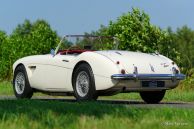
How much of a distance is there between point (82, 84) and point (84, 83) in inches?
2.3

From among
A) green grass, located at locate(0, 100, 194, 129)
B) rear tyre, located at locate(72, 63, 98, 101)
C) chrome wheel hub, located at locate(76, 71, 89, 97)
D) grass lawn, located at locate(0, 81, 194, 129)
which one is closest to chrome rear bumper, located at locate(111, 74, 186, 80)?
rear tyre, located at locate(72, 63, 98, 101)

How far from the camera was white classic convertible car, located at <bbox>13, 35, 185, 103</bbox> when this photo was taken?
10547 mm

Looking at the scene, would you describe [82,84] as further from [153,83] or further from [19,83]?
[19,83]

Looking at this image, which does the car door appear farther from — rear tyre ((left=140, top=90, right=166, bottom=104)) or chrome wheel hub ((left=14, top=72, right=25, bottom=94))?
rear tyre ((left=140, top=90, right=166, bottom=104))

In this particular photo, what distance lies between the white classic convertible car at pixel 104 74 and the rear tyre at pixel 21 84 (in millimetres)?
336

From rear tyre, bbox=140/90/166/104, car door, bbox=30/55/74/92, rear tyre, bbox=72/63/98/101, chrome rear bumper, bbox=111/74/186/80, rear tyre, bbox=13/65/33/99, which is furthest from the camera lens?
rear tyre, bbox=13/65/33/99

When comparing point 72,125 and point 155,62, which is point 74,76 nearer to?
point 155,62

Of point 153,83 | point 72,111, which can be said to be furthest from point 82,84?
point 72,111

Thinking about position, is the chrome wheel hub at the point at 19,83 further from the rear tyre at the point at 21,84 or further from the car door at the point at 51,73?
the car door at the point at 51,73

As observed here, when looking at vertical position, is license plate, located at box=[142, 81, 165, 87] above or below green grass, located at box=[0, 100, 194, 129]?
above

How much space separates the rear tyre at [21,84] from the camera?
1257 cm

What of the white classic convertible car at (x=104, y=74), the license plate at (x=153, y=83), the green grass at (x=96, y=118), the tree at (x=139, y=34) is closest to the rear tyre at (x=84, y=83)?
the white classic convertible car at (x=104, y=74)

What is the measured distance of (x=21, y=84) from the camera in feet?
42.1

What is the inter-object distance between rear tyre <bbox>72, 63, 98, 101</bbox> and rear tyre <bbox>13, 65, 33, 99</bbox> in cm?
171
